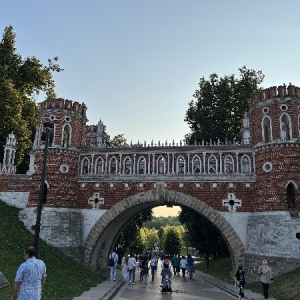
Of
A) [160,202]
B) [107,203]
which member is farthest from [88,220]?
[160,202]

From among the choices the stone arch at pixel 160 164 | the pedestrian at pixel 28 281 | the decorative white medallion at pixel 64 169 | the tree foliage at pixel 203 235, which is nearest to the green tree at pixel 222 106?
the tree foliage at pixel 203 235

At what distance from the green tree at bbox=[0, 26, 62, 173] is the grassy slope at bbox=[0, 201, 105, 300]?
288 inches

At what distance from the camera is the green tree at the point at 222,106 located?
27.4 meters

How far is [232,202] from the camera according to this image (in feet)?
55.9

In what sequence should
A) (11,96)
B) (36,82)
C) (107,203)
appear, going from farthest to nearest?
(36,82)
(11,96)
(107,203)

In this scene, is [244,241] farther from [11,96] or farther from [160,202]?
[11,96]

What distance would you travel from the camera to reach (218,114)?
28453 millimetres

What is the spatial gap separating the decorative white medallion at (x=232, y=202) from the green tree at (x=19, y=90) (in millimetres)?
15900

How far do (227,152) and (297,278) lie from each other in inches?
272

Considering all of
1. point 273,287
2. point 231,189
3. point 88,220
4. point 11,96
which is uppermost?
point 11,96

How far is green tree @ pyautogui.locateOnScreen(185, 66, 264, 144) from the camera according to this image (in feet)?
89.8

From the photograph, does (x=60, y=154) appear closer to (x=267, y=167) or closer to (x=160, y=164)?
(x=160, y=164)

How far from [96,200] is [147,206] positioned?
305cm

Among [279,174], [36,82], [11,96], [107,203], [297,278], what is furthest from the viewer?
[36,82]
